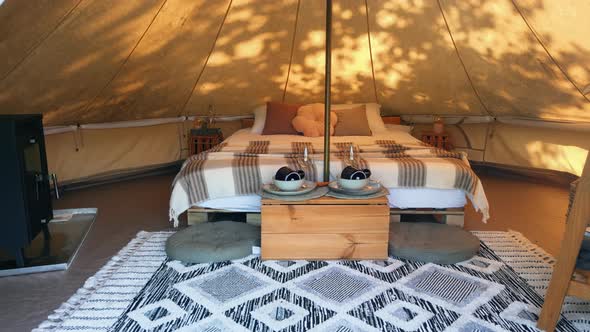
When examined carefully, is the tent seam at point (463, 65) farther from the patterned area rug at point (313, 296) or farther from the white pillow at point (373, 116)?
the patterned area rug at point (313, 296)

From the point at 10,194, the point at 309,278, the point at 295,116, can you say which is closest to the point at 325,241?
the point at 309,278

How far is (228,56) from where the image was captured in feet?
12.2

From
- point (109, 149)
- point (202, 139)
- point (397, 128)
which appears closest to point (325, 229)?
point (397, 128)

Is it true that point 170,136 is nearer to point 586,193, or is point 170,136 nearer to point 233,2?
point 233,2

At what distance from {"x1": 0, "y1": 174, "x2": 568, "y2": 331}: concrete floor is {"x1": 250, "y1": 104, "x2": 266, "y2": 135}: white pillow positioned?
1.01 meters

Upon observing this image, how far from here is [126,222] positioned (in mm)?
2916

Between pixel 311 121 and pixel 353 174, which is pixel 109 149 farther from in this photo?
pixel 353 174

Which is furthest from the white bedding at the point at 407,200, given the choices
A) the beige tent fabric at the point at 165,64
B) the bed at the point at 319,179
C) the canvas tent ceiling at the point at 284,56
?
the beige tent fabric at the point at 165,64

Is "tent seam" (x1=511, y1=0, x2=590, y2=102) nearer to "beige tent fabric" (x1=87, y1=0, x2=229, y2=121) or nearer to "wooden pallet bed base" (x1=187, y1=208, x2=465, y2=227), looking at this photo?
"wooden pallet bed base" (x1=187, y1=208, x2=465, y2=227)

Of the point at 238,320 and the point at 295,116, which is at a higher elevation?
the point at 295,116

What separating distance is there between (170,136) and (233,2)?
6.63 feet

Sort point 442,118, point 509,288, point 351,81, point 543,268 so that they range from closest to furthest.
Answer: point 509,288
point 543,268
point 351,81
point 442,118

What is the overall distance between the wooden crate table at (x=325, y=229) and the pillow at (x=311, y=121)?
4.90 feet

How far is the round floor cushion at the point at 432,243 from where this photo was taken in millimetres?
2191
